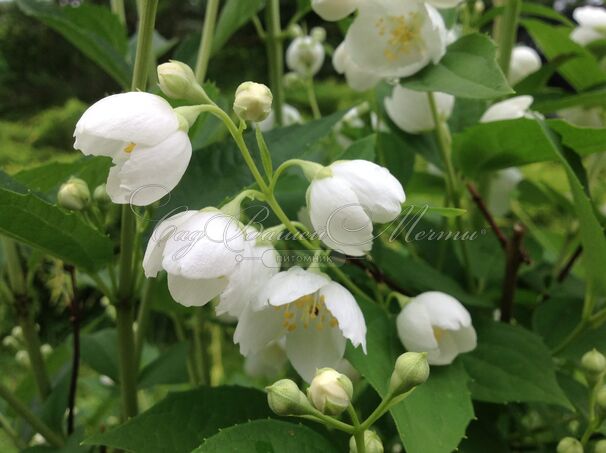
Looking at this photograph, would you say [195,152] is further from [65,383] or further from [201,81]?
[65,383]

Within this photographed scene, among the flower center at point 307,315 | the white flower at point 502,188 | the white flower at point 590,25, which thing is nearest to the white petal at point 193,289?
the flower center at point 307,315

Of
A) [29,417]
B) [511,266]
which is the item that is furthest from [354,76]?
[29,417]

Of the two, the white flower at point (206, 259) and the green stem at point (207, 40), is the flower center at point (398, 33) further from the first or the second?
the white flower at point (206, 259)

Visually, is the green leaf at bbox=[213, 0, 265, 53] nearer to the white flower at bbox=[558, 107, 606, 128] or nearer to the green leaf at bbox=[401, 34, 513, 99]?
the green leaf at bbox=[401, 34, 513, 99]

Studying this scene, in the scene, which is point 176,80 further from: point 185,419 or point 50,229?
point 185,419

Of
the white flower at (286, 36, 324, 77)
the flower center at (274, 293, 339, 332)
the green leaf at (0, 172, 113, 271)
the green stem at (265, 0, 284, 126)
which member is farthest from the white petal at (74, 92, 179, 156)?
the white flower at (286, 36, 324, 77)

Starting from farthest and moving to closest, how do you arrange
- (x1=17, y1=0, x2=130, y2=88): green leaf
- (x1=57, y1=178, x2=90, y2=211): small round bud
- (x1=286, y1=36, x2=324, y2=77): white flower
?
(x1=286, y1=36, x2=324, y2=77): white flower < (x1=17, y1=0, x2=130, y2=88): green leaf < (x1=57, y1=178, x2=90, y2=211): small round bud
